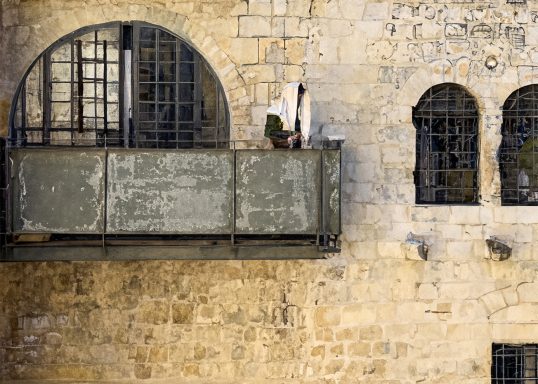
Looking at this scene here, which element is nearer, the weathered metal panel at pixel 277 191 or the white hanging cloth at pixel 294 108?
the weathered metal panel at pixel 277 191

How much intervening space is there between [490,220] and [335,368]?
8.47ft

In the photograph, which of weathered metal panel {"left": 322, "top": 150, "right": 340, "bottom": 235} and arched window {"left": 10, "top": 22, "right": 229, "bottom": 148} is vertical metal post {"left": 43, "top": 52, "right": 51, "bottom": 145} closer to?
arched window {"left": 10, "top": 22, "right": 229, "bottom": 148}

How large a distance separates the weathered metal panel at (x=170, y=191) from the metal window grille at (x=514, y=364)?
3.77m

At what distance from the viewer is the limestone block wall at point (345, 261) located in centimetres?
964

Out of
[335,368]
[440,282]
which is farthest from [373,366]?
[440,282]

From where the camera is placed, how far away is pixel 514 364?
9.95m

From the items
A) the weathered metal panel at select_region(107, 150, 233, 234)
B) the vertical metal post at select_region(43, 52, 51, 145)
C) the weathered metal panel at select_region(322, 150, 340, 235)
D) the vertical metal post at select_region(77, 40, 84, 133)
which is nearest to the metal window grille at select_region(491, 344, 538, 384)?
the weathered metal panel at select_region(322, 150, 340, 235)

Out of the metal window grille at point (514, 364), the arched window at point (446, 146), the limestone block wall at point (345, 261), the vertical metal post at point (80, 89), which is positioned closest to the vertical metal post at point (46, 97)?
the limestone block wall at point (345, 261)

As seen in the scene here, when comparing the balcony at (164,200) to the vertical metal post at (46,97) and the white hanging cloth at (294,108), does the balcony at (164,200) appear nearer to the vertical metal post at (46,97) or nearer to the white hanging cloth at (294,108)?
the white hanging cloth at (294,108)

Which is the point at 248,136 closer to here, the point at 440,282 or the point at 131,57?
the point at 131,57

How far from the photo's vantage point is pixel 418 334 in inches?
384

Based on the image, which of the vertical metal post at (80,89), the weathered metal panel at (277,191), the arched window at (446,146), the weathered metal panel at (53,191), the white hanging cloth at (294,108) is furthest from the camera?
the arched window at (446,146)

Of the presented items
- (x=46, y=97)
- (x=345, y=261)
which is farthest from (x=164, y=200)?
(x=345, y=261)

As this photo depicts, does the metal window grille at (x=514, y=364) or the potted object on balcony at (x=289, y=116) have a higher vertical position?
the potted object on balcony at (x=289, y=116)
